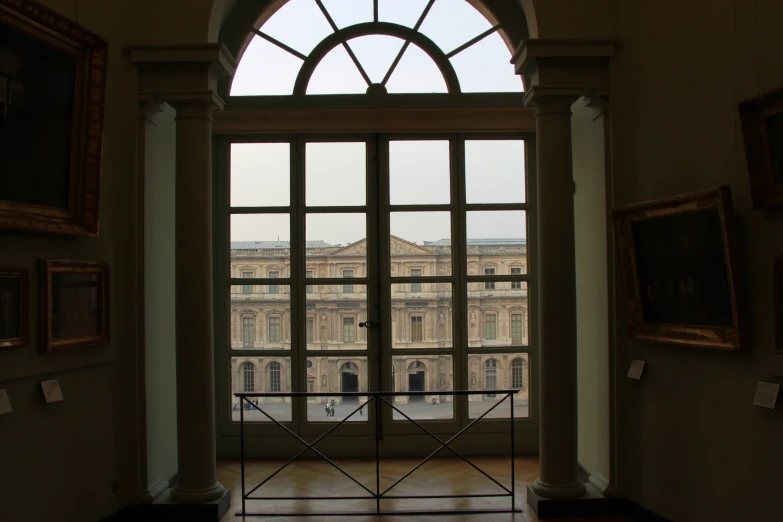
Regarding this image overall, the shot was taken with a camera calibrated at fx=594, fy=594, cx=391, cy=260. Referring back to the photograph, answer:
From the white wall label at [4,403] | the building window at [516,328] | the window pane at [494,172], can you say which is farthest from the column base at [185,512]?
the window pane at [494,172]

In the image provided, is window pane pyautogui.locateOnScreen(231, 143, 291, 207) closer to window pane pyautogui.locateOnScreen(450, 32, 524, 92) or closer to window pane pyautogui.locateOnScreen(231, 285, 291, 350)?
window pane pyautogui.locateOnScreen(231, 285, 291, 350)

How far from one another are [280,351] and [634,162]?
3.72 meters

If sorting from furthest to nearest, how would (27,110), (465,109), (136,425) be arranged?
(465,109) → (136,425) → (27,110)

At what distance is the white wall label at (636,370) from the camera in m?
4.28

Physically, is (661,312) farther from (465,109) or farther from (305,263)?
(305,263)

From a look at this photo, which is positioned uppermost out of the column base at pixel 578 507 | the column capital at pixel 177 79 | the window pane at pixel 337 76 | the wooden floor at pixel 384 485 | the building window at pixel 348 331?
the window pane at pixel 337 76

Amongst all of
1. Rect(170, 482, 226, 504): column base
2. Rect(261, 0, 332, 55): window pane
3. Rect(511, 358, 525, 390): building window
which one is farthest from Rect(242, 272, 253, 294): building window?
Rect(511, 358, 525, 390): building window

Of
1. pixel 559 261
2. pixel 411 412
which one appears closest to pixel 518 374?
pixel 411 412

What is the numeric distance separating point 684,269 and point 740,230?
41 centimetres

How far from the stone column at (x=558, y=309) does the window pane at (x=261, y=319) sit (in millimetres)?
2678

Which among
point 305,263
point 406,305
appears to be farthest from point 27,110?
point 406,305

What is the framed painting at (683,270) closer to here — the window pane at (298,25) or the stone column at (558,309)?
the stone column at (558,309)

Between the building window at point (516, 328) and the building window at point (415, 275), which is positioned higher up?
the building window at point (415, 275)

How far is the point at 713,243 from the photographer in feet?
11.7
